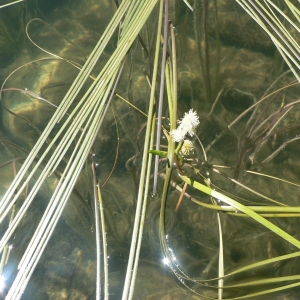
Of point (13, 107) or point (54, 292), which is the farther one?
point (13, 107)

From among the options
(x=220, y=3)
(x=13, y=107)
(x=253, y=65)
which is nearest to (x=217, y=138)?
(x=253, y=65)

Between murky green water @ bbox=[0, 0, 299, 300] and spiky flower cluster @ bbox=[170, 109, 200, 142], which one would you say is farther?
murky green water @ bbox=[0, 0, 299, 300]

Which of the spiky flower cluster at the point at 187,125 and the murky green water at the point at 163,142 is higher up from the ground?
the spiky flower cluster at the point at 187,125

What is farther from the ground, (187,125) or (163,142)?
(187,125)

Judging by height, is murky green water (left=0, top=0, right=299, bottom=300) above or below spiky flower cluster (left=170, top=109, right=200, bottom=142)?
below

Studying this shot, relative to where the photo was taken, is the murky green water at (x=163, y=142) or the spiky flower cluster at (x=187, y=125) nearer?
the spiky flower cluster at (x=187, y=125)

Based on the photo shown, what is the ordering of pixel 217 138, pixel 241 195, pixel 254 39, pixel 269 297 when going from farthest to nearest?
pixel 254 39 < pixel 217 138 < pixel 241 195 < pixel 269 297

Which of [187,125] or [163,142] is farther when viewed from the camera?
[163,142]

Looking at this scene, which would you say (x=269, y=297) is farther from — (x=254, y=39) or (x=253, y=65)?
(x=254, y=39)
